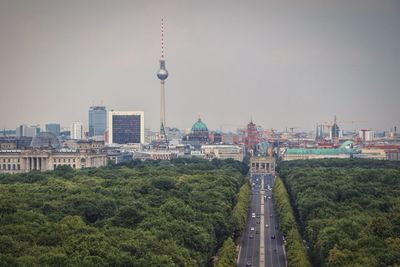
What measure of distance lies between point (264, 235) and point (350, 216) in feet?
A: 45.7

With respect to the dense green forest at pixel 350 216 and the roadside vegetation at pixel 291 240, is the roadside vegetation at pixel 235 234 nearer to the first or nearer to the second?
the roadside vegetation at pixel 291 240

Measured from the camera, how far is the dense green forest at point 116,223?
46.9m

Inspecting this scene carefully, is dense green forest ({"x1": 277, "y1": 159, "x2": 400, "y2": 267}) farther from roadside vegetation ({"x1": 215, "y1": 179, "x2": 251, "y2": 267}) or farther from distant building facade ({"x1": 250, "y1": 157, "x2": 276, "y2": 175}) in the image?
distant building facade ({"x1": 250, "y1": 157, "x2": 276, "y2": 175})

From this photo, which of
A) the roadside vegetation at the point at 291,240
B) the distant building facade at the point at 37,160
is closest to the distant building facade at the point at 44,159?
the distant building facade at the point at 37,160

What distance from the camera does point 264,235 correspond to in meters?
79.2

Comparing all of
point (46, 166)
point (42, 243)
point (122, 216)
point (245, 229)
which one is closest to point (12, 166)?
point (46, 166)

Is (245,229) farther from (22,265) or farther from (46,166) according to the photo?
(46,166)

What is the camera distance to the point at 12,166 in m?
154

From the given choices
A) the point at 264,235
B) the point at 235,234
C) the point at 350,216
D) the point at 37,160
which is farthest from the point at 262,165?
the point at 350,216

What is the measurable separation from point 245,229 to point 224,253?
77.7ft

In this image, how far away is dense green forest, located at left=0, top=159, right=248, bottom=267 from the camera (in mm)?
46906

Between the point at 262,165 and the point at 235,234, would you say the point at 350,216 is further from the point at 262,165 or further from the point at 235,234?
the point at 262,165

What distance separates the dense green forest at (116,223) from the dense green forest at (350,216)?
6.79 meters

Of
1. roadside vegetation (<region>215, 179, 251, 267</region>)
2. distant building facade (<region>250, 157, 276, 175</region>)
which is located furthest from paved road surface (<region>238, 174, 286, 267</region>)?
distant building facade (<region>250, 157, 276, 175</region>)
